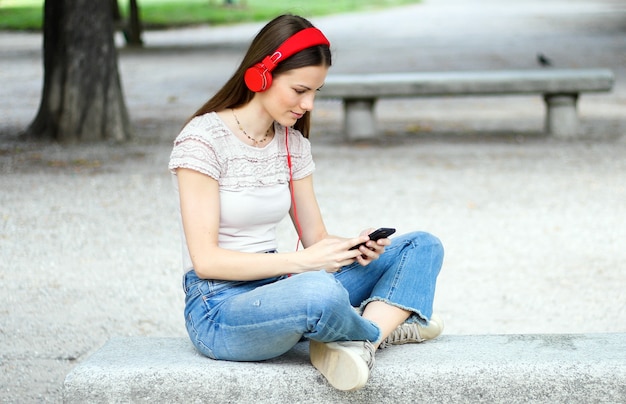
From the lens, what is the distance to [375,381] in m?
2.80

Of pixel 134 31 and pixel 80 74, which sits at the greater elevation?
pixel 80 74

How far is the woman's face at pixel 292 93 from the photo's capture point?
2.87m

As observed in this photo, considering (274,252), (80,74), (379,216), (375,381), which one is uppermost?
(274,252)

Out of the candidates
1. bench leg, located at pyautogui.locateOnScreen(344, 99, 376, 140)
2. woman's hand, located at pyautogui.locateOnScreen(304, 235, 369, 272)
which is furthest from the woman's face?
bench leg, located at pyautogui.locateOnScreen(344, 99, 376, 140)

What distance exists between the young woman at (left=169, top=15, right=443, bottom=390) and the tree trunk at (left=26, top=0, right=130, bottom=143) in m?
6.80

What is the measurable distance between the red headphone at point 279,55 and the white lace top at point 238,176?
0.21 metres

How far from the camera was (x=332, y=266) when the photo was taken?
9.33ft

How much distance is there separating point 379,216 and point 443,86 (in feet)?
11.6

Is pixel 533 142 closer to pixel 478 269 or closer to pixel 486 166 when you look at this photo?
pixel 486 166

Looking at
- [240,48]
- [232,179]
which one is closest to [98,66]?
[232,179]

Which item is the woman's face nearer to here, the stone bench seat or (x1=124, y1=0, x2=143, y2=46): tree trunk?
the stone bench seat

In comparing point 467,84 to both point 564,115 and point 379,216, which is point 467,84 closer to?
point 564,115

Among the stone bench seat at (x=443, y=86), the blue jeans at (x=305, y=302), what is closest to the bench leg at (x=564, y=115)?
the stone bench seat at (x=443, y=86)

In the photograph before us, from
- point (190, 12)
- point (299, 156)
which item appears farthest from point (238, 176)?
point (190, 12)
